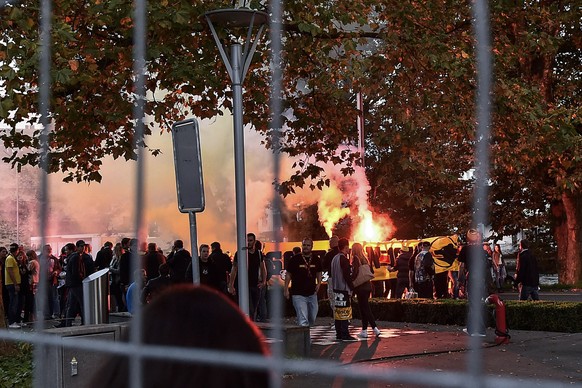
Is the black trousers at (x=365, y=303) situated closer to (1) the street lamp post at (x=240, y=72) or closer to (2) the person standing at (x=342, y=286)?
(2) the person standing at (x=342, y=286)

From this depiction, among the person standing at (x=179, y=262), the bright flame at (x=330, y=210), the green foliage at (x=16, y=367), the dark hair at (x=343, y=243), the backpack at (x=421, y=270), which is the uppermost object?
the bright flame at (x=330, y=210)

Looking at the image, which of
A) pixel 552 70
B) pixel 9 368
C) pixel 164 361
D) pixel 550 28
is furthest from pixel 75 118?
pixel 552 70

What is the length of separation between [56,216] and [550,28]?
455 inches

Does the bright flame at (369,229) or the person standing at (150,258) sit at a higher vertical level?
the bright flame at (369,229)

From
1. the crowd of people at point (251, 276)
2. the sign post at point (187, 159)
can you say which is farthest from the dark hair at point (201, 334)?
the crowd of people at point (251, 276)

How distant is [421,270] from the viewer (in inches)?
712

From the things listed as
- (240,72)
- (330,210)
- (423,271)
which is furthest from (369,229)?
(240,72)

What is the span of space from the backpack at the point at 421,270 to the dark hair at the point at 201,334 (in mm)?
16643

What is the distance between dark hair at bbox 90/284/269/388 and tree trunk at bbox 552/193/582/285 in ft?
82.7

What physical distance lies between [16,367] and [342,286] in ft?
18.3

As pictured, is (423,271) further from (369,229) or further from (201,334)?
(201,334)

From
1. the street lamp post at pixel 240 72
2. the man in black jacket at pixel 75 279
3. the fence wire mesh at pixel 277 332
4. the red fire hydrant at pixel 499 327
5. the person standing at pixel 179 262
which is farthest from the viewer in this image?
the man in black jacket at pixel 75 279

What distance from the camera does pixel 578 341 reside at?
39.6 ft

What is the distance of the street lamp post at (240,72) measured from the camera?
2.52m
